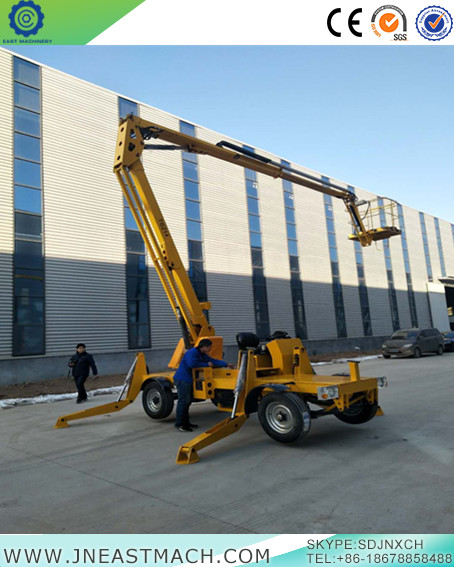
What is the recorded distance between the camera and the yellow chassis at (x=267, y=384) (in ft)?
19.6

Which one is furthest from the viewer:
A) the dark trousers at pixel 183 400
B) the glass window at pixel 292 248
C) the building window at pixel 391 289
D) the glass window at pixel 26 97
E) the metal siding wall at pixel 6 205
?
the building window at pixel 391 289

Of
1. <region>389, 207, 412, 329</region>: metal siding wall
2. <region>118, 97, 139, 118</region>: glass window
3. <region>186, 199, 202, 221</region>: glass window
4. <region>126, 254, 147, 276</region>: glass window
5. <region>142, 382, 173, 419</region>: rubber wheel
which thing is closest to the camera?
<region>142, 382, 173, 419</region>: rubber wheel

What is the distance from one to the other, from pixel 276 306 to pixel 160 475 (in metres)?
21.4

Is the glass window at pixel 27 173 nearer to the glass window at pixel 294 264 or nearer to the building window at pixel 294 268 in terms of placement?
the building window at pixel 294 268

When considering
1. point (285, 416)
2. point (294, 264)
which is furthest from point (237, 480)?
point (294, 264)

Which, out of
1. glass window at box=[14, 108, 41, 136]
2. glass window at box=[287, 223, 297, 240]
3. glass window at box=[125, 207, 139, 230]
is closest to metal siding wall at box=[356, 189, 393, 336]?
glass window at box=[287, 223, 297, 240]

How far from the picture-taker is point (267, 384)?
6.44m

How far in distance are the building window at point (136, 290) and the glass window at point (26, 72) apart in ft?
21.4

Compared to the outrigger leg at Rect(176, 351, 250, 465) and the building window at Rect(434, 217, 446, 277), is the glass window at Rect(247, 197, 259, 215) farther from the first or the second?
the building window at Rect(434, 217, 446, 277)

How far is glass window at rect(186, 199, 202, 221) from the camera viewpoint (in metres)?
22.8

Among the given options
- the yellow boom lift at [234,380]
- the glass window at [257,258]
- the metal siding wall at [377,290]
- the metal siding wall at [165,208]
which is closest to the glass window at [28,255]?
the metal siding wall at [165,208]

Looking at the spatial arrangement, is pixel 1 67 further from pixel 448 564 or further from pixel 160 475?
pixel 448 564

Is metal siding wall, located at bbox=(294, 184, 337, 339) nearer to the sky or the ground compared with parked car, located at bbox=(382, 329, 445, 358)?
nearer to the sky

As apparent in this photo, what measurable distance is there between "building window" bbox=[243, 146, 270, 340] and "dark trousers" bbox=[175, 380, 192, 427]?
57.4 ft
